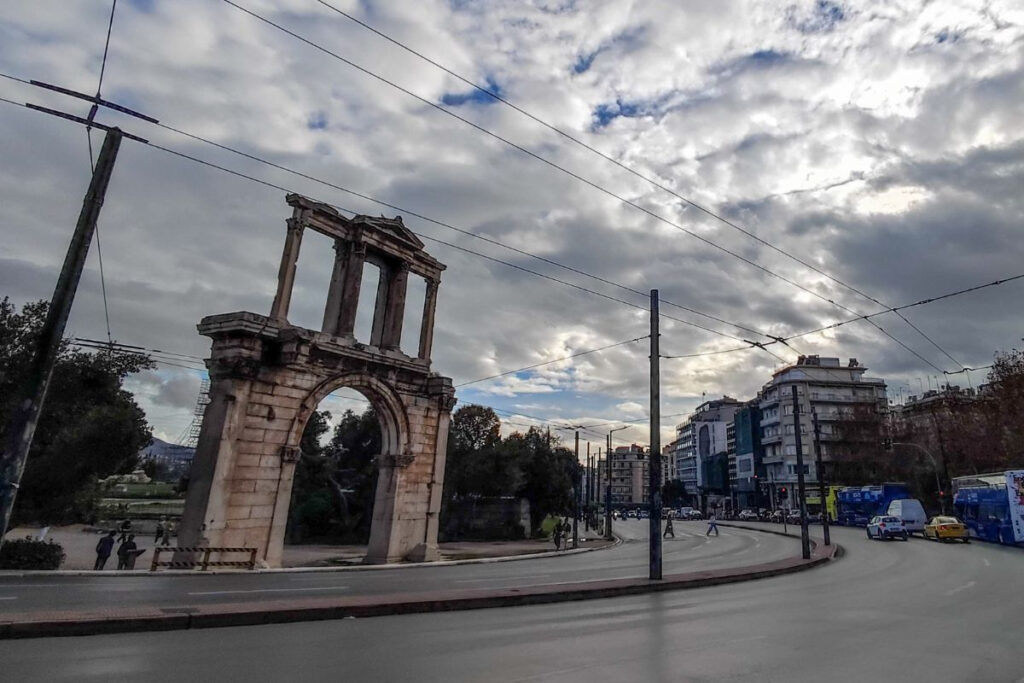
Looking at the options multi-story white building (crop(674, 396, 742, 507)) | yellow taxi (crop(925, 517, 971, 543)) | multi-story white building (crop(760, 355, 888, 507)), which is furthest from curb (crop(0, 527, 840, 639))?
multi-story white building (crop(674, 396, 742, 507))

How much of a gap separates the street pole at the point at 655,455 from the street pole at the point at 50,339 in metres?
12.7

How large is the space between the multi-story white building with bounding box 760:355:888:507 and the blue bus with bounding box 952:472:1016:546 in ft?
149

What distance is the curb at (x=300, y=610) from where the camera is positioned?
7.52 meters

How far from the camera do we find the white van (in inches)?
1503

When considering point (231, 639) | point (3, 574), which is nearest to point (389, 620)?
point (231, 639)

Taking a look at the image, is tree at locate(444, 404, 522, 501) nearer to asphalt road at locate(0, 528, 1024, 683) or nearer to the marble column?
the marble column

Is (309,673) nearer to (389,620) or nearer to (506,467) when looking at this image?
(389,620)

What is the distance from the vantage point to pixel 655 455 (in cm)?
1667

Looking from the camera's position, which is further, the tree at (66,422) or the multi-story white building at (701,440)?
the multi-story white building at (701,440)

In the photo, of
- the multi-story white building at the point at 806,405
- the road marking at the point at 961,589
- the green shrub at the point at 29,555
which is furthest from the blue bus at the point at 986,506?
the multi-story white building at the point at 806,405

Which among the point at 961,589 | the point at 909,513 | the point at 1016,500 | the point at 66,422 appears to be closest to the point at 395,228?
the point at 66,422

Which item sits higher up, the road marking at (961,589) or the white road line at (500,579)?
the road marking at (961,589)

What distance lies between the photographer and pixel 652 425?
54.3ft

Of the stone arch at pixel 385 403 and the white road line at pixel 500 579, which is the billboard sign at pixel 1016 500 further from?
the stone arch at pixel 385 403
